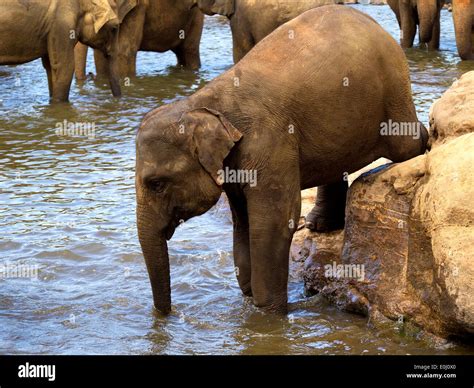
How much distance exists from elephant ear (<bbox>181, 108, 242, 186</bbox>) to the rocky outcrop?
0.93 meters

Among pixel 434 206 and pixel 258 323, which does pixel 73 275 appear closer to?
pixel 258 323

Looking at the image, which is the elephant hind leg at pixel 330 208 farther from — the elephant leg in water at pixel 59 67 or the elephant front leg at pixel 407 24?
the elephant front leg at pixel 407 24

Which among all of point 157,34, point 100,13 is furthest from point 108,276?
point 157,34

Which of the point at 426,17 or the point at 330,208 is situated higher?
the point at 426,17

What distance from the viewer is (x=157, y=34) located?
48.7 ft

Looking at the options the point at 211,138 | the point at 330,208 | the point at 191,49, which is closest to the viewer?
the point at 211,138

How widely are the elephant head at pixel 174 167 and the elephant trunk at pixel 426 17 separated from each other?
10.1m

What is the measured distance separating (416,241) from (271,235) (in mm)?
756

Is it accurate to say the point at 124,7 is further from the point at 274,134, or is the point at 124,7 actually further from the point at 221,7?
the point at 274,134

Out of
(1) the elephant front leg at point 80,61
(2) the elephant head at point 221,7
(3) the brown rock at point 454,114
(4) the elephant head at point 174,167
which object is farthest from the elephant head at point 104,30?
(4) the elephant head at point 174,167

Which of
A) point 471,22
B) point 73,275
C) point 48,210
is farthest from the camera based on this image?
point 471,22
